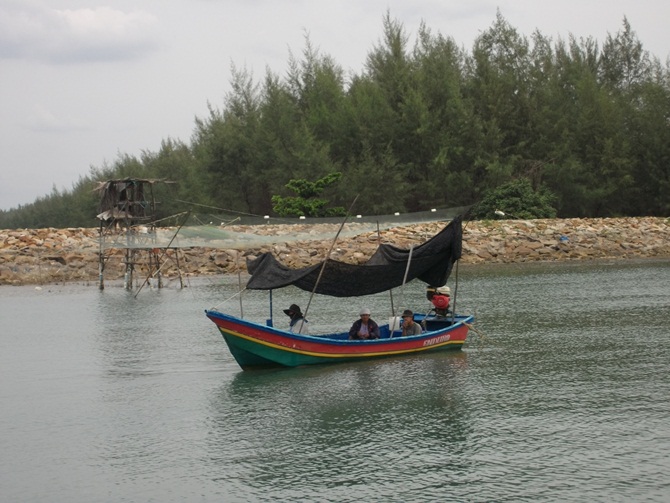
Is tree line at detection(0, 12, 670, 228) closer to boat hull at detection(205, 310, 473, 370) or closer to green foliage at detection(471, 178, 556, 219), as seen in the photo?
green foliage at detection(471, 178, 556, 219)

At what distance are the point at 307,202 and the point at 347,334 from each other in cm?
2976

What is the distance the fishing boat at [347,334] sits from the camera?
16.8 m

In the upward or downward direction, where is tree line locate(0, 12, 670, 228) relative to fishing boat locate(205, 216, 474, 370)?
upward

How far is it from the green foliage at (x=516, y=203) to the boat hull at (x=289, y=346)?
29.8 m

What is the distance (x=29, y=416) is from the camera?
49.6ft

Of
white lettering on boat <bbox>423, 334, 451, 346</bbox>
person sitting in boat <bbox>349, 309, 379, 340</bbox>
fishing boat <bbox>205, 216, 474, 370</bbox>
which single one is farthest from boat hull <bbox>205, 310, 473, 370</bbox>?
person sitting in boat <bbox>349, 309, 379, 340</bbox>

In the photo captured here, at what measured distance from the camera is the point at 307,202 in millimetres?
48531

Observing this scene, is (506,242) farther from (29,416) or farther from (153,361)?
(29,416)

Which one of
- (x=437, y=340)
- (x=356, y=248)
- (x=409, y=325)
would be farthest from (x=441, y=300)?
(x=356, y=248)

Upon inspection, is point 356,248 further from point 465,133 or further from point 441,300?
point 441,300

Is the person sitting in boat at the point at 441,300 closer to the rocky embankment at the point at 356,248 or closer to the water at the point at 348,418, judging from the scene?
the water at the point at 348,418

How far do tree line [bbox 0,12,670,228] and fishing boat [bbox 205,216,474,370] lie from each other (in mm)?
29297

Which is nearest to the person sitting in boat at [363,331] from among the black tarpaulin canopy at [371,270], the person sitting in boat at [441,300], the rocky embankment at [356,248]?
the black tarpaulin canopy at [371,270]

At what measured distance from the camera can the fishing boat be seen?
16.8 m
